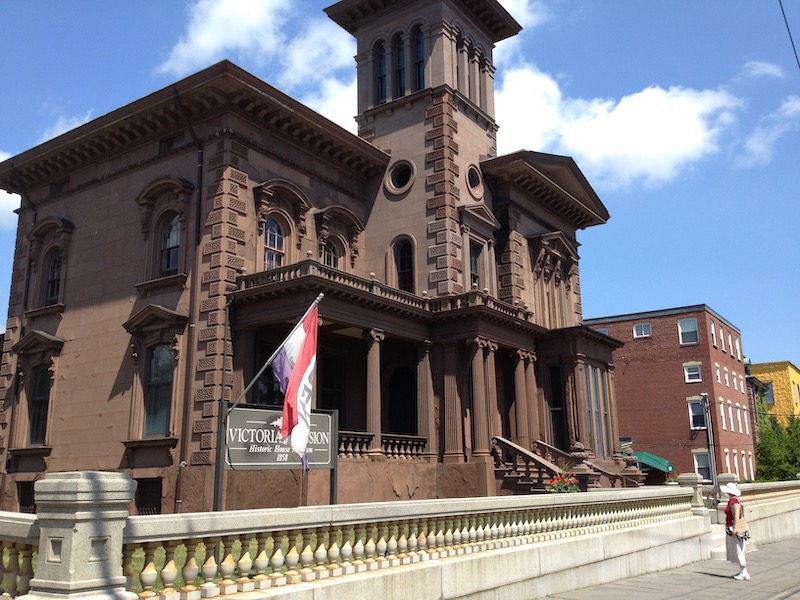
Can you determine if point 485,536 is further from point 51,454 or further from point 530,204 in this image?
point 530,204

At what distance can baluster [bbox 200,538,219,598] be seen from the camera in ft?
23.1

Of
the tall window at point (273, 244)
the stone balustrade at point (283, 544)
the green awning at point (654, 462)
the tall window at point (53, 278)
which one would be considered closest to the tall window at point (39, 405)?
the tall window at point (53, 278)

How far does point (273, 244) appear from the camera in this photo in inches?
968

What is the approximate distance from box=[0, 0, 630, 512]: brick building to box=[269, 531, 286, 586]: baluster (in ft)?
40.7

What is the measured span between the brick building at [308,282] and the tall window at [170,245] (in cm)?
10

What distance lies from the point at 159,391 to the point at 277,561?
16.6m

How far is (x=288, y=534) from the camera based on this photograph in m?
8.12

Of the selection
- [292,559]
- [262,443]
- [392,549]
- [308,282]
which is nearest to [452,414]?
[308,282]

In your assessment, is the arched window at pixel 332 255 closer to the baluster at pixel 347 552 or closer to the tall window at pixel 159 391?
the tall window at pixel 159 391

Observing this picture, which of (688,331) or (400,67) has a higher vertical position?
(400,67)

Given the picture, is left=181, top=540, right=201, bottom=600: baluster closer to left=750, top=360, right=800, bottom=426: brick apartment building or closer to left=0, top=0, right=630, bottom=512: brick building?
left=0, top=0, right=630, bottom=512: brick building

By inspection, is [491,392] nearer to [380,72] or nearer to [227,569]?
[380,72]

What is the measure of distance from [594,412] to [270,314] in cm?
1511

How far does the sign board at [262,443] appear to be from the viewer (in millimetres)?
11969
